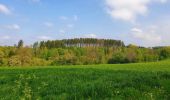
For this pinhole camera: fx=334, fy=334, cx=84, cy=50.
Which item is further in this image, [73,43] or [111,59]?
[73,43]

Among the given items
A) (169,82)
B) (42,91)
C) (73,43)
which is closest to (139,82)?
(169,82)

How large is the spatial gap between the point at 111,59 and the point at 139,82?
4460 inches

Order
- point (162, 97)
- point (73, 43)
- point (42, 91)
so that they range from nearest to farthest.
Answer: point (162, 97), point (42, 91), point (73, 43)

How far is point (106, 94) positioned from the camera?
10656 millimetres

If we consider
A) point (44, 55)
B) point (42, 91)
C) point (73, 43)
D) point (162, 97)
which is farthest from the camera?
point (73, 43)

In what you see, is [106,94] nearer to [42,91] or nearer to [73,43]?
[42,91]

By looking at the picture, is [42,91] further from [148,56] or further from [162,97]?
[148,56]

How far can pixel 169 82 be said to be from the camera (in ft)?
43.6

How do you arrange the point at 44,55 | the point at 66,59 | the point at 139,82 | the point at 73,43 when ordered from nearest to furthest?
1. the point at 139,82
2. the point at 66,59
3. the point at 44,55
4. the point at 73,43

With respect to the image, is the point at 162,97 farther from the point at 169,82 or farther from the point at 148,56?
the point at 148,56

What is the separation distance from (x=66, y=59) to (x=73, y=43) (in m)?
57.7

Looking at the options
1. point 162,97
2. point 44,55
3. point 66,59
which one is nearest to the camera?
point 162,97

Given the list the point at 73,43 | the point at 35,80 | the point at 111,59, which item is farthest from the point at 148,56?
the point at 35,80

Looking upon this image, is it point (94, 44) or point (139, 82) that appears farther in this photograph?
point (94, 44)
